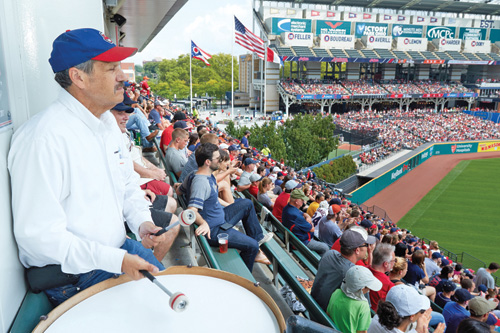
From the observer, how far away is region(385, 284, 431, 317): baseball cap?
11.7ft

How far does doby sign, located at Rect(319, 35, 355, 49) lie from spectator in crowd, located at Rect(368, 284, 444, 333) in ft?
184

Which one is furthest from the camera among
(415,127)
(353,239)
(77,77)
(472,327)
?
(415,127)

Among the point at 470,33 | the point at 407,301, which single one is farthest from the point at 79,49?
the point at 470,33

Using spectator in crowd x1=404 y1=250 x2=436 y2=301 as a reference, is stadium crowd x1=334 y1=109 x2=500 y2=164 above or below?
below

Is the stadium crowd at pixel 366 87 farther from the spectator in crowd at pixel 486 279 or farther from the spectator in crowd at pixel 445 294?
the spectator in crowd at pixel 445 294

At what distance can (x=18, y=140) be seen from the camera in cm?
167

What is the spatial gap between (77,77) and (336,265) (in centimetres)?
299

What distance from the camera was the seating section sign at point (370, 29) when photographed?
57531 mm

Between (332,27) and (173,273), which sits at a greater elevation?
(332,27)

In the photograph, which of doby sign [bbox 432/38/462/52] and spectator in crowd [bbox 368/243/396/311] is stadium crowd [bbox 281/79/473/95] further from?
spectator in crowd [bbox 368/243/396/311]

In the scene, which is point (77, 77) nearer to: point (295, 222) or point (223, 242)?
point (223, 242)

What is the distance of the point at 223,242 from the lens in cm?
382

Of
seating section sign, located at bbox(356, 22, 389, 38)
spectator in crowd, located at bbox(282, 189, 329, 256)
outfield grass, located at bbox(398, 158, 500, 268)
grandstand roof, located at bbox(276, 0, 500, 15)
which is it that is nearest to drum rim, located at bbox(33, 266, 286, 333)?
spectator in crowd, located at bbox(282, 189, 329, 256)

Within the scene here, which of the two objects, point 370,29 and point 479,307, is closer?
point 479,307
